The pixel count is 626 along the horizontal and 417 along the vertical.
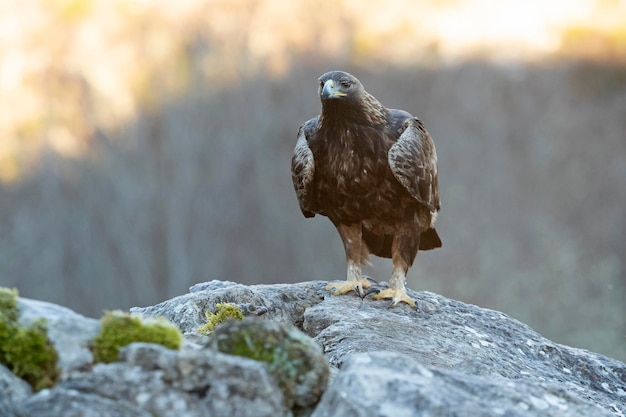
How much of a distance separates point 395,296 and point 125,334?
291 centimetres

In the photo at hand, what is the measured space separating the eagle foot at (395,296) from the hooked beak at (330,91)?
1.24 metres

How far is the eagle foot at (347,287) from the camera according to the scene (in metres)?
5.40

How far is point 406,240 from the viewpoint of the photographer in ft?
18.7

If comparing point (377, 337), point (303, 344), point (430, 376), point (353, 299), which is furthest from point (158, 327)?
point (353, 299)

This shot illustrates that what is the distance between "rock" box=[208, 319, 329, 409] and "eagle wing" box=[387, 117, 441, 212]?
2687 millimetres

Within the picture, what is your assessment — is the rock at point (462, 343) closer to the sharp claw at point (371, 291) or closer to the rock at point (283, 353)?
the sharp claw at point (371, 291)

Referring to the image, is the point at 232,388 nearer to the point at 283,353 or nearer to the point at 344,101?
the point at 283,353

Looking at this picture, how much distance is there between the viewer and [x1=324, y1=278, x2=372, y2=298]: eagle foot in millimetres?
5398

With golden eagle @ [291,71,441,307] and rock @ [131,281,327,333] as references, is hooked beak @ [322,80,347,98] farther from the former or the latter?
rock @ [131,281,327,333]

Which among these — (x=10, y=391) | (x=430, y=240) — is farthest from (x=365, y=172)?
(x=10, y=391)

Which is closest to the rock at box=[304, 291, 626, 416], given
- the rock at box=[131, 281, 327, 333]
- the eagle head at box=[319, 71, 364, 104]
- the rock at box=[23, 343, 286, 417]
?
the rock at box=[131, 281, 327, 333]

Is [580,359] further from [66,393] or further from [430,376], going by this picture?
[66,393]

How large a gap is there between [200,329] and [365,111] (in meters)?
1.93

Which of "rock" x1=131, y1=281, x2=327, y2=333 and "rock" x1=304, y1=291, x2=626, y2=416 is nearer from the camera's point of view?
"rock" x1=304, y1=291, x2=626, y2=416
